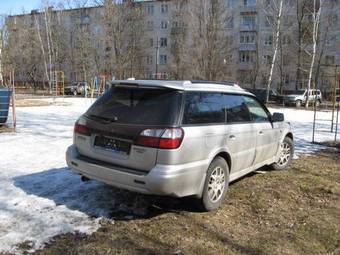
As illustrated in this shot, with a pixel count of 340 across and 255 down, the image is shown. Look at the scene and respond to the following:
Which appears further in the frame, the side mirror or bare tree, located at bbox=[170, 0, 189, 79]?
bare tree, located at bbox=[170, 0, 189, 79]

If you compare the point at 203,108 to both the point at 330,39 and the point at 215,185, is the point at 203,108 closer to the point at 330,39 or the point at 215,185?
the point at 215,185

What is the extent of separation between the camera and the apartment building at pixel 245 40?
2013 inches

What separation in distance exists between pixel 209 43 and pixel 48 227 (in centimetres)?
4017

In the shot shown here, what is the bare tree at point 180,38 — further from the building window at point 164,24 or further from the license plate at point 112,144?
the license plate at point 112,144

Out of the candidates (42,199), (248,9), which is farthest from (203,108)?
(248,9)

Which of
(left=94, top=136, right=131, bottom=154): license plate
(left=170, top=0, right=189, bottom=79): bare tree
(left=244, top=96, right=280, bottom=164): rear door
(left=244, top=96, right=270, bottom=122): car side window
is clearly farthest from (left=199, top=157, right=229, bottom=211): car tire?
(left=170, top=0, right=189, bottom=79): bare tree

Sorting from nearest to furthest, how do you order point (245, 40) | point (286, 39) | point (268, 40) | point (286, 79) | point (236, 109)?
point (236, 109)
point (286, 39)
point (286, 79)
point (268, 40)
point (245, 40)

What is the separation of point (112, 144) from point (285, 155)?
412 cm

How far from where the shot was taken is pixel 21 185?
6.09 meters

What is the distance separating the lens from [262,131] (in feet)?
21.3

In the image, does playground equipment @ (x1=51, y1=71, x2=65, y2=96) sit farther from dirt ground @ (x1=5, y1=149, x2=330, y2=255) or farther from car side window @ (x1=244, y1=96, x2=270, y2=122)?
dirt ground @ (x1=5, y1=149, x2=330, y2=255)

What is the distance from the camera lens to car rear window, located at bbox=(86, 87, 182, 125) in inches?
185

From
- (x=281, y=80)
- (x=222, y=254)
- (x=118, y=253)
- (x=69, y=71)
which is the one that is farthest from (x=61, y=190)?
(x=69, y=71)

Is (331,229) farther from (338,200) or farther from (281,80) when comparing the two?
(281,80)
